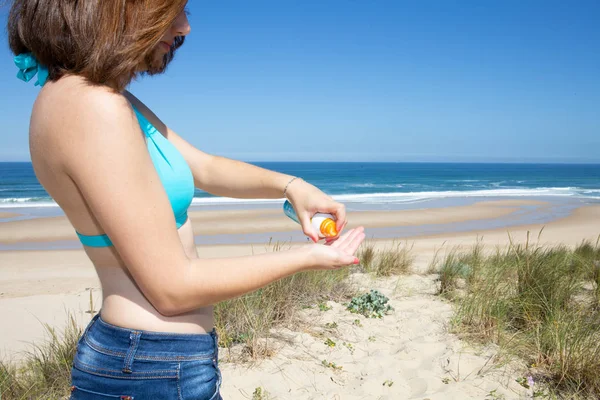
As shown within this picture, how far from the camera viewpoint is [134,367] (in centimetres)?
122

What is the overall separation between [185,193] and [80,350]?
537 mm

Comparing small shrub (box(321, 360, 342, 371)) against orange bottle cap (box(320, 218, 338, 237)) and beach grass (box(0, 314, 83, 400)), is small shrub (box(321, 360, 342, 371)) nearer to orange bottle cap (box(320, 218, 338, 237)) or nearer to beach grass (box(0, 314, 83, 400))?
beach grass (box(0, 314, 83, 400))

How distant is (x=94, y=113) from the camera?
A: 1.04 metres

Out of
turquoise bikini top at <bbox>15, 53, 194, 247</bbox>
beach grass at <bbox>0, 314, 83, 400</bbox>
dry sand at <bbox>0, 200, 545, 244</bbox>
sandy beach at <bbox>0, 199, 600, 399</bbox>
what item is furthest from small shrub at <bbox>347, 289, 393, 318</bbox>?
dry sand at <bbox>0, 200, 545, 244</bbox>

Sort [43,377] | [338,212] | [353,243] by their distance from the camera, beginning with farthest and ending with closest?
[43,377] → [338,212] → [353,243]

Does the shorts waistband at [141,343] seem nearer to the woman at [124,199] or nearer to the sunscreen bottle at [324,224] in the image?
the woman at [124,199]

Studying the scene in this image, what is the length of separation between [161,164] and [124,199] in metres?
0.21

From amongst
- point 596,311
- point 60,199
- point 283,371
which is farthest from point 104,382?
point 596,311

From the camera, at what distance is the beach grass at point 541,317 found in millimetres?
3061

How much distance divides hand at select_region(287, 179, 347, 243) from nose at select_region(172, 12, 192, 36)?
67 cm

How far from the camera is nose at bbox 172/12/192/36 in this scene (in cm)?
129

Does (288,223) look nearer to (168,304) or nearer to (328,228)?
(328,228)

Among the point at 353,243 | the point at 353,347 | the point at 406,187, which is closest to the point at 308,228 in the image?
the point at 353,243

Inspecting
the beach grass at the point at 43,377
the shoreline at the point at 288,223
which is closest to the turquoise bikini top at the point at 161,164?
the beach grass at the point at 43,377
